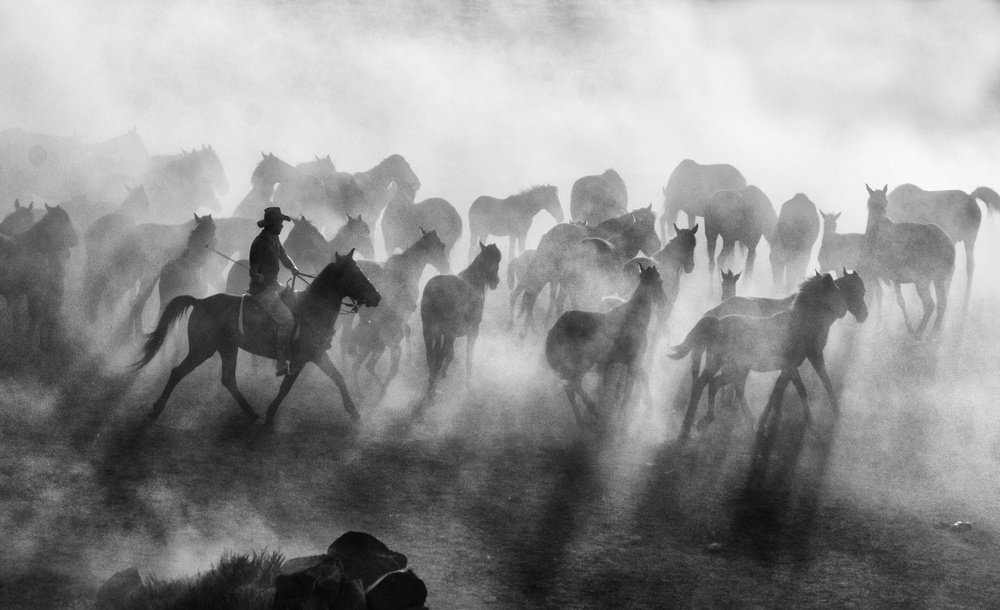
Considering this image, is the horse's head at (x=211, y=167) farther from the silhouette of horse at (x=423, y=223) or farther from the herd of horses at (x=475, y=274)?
the silhouette of horse at (x=423, y=223)

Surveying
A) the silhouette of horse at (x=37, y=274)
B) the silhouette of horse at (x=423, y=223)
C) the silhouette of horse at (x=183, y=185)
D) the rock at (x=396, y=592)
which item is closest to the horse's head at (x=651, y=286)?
the rock at (x=396, y=592)

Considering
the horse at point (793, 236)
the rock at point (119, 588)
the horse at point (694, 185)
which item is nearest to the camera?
the rock at point (119, 588)

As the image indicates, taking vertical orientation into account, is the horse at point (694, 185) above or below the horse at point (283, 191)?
above

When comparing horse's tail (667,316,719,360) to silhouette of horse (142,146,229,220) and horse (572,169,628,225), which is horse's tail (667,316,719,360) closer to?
horse (572,169,628,225)

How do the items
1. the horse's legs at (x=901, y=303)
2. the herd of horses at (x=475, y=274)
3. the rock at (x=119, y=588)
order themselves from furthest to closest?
the horse's legs at (x=901, y=303), the herd of horses at (x=475, y=274), the rock at (x=119, y=588)

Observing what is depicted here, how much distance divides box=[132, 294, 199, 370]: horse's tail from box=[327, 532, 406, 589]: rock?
577 cm

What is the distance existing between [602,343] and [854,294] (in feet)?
10.2

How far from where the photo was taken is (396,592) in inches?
331

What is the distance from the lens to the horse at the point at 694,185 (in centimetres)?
2547

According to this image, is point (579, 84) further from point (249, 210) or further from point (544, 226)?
point (249, 210)

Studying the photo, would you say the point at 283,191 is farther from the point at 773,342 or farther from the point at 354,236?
the point at 773,342

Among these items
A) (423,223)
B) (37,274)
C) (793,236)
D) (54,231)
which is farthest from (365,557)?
(423,223)

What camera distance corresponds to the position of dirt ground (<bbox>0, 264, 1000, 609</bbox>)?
991 cm

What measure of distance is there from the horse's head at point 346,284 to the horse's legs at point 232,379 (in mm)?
1174
